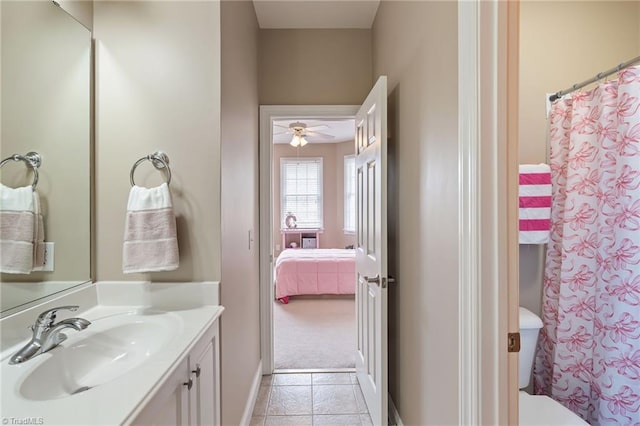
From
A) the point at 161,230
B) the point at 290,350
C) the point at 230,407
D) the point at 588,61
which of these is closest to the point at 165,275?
the point at 161,230

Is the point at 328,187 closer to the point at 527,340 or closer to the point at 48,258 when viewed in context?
the point at 527,340

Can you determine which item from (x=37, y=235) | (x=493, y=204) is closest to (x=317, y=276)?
(x=37, y=235)

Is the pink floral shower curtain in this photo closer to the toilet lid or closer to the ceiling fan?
the toilet lid

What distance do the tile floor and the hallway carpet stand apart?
0.61 feet

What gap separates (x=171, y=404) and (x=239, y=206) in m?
1.09

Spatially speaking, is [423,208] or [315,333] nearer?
[423,208]

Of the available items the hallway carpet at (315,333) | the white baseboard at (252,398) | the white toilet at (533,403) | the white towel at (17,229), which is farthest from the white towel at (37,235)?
the hallway carpet at (315,333)

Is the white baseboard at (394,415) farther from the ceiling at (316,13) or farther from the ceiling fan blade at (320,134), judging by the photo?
the ceiling fan blade at (320,134)

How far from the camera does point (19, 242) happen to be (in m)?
1.11

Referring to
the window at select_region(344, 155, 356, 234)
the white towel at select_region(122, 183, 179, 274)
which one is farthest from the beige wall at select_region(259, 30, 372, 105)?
the window at select_region(344, 155, 356, 234)

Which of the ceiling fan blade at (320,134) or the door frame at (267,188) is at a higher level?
the ceiling fan blade at (320,134)

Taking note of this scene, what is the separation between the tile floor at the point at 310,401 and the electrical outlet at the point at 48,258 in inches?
60.3

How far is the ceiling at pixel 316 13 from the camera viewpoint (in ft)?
7.45

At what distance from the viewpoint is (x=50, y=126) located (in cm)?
126
